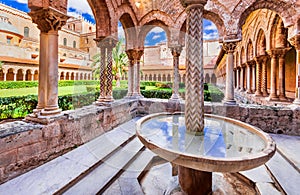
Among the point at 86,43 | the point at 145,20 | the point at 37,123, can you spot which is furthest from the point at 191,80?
the point at 86,43

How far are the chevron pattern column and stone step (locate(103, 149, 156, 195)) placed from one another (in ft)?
3.86

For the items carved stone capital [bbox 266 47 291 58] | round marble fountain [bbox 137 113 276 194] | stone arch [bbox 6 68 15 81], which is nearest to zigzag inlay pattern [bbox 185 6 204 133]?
round marble fountain [bbox 137 113 276 194]

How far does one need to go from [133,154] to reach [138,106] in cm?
320

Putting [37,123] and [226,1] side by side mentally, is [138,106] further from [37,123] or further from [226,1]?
[226,1]

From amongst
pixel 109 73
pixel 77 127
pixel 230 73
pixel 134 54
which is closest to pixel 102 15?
pixel 109 73

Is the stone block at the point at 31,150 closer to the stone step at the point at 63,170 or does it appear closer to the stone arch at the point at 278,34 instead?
the stone step at the point at 63,170

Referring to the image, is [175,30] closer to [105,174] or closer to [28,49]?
[105,174]

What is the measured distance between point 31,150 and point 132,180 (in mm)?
1660

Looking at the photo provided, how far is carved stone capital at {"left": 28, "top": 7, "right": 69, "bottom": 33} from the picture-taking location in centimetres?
298

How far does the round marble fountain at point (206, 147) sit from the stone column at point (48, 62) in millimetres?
1881

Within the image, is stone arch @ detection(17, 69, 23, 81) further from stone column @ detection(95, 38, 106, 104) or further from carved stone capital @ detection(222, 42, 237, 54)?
carved stone capital @ detection(222, 42, 237, 54)

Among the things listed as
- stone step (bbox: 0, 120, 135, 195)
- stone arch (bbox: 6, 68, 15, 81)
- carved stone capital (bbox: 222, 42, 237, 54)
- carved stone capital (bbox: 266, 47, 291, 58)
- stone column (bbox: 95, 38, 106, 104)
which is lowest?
stone step (bbox: 0, 120, 135, 195)

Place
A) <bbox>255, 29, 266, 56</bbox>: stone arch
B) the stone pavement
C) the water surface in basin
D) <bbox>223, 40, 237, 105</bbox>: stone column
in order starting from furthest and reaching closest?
<bbox>255, 29, 266, 56</bbox>: stone arch < <bbox>223, 40, 237, 105</bbox>: stone column < the stone pavement < the water surface in basin

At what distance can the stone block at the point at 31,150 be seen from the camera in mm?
2486
